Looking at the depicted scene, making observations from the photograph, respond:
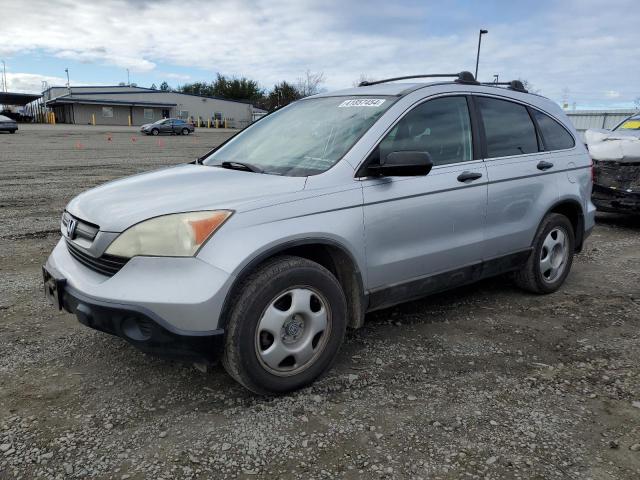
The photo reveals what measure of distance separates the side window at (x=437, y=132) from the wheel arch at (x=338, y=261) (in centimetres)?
72

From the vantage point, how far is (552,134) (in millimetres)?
4840

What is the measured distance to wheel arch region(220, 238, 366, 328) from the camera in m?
3.00

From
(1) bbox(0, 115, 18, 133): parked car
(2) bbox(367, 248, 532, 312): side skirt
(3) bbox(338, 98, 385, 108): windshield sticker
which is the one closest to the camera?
(2) bbox(367, 248, 532, 312): side skirt

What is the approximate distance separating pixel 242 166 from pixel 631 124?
8257 mm

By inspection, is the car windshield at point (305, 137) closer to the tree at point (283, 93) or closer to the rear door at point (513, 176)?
the rear door at point (513, 176)

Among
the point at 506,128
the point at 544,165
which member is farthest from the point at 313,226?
the point at 544,165

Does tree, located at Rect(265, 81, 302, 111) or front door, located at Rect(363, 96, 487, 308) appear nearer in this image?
front door, located at Rect(363, 96, 487, 308)

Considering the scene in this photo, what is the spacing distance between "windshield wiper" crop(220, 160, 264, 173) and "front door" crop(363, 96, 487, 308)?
0.74m

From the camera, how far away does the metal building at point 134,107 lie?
61478 mm

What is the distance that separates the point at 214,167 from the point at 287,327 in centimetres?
138

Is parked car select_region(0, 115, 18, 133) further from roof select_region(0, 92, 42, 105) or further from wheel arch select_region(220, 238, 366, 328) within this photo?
roof select_region(0, 92, 42, 105)

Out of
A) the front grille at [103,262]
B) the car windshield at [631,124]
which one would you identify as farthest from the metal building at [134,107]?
the front grille at [103,262]

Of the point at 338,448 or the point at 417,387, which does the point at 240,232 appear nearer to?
the point at 338,448

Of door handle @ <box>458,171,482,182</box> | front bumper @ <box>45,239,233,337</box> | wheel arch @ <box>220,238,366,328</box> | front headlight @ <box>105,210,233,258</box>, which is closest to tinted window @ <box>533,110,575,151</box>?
door handle @ <box>458,171,482,182</box>
